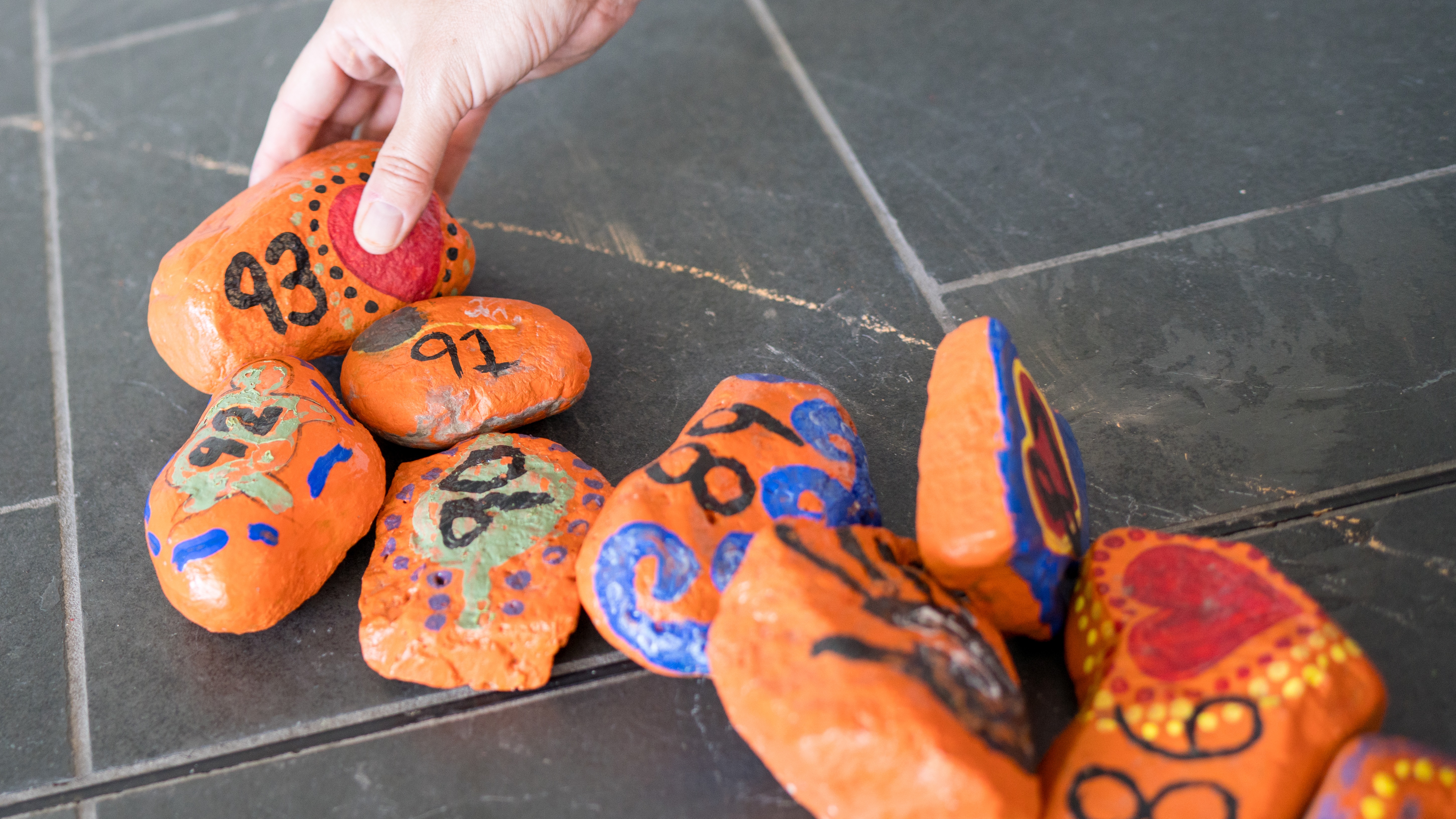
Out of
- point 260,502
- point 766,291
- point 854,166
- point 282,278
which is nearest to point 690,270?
point 766,291

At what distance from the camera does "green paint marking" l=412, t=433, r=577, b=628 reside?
1.09 m

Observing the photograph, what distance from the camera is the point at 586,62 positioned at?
200 cm

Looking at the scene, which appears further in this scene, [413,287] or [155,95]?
[155,95]

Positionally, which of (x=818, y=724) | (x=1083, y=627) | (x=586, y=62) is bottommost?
(x=1083, y=627)

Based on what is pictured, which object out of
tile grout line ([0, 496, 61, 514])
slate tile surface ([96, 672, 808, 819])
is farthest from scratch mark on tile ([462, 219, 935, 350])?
tile grout line ([0, 496, 61, 514])

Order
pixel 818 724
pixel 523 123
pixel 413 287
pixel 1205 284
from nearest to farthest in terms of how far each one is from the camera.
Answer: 1. pixel 818 724
2. pixel 413 287
3. pixel 1205 284
4. pixel 523 123

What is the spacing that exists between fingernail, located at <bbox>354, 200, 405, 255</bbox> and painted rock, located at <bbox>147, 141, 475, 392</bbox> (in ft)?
0.09

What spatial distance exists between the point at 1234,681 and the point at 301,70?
146cm

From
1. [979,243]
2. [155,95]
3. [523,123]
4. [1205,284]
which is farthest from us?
[155,95]

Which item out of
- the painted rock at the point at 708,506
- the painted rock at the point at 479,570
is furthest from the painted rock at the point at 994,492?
the painted rock at the point at 479,570

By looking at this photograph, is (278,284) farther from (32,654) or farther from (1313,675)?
(1313,675)

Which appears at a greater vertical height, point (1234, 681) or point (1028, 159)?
point (1028, 159)

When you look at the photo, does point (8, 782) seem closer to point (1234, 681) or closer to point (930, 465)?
point (930, 465)

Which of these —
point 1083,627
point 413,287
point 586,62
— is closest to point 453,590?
point 413,287
